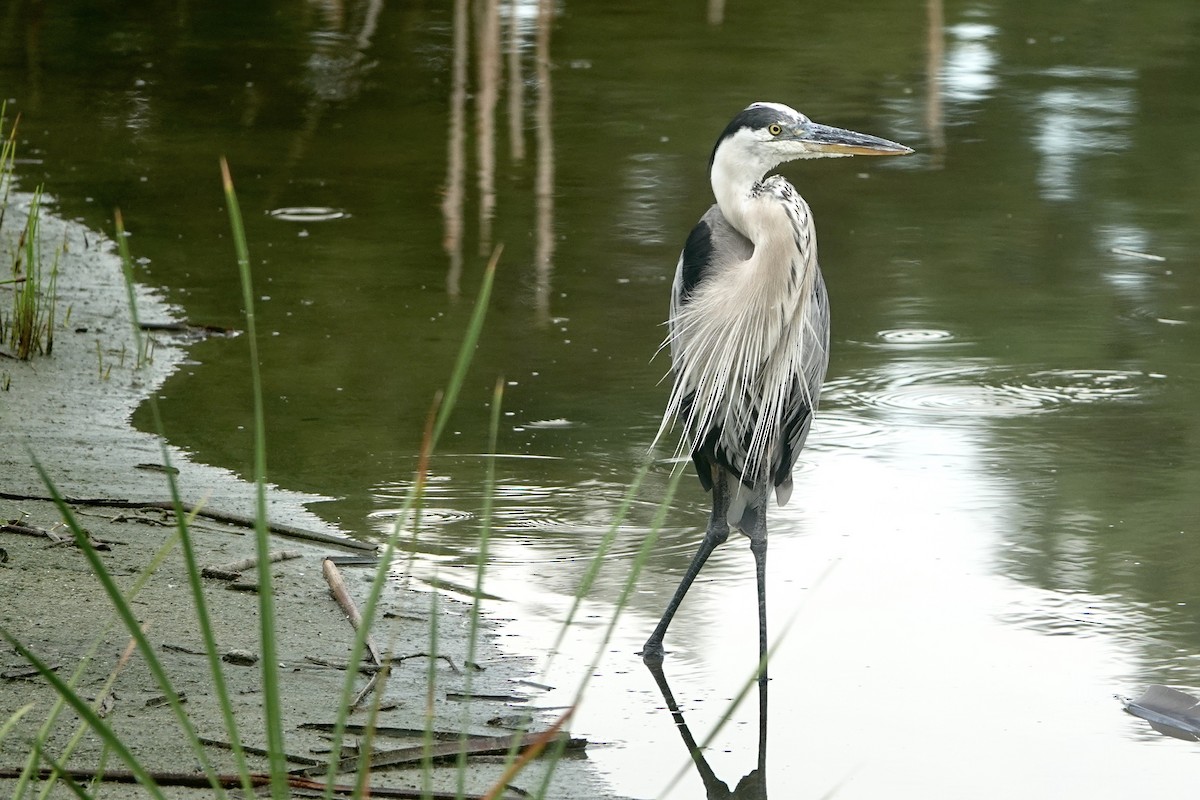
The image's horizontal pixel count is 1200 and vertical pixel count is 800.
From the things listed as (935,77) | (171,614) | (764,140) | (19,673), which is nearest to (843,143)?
(764,140)

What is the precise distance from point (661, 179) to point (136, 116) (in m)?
3.63

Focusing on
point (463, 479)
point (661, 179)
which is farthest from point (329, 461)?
point (661, 179)

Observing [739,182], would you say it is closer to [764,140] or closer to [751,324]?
[764,140]

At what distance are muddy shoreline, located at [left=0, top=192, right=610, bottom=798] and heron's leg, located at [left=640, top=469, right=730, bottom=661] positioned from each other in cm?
34

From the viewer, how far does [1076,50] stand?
42.0 ft

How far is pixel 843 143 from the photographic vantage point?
4.55m

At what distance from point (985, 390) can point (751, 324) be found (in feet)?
7.30

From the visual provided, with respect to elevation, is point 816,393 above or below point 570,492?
above

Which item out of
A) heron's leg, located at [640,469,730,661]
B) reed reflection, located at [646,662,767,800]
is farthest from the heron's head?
reed reflection, located at [646,662,767,800]

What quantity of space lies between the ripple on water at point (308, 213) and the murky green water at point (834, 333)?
33 millimetres

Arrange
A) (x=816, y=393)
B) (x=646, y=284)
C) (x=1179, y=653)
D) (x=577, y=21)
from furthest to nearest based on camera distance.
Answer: (x=577, y=21)
(x=646, y=284)
(x=816, y=393)
(x=1179, y=653)

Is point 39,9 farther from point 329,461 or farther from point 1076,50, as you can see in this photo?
point 329,461

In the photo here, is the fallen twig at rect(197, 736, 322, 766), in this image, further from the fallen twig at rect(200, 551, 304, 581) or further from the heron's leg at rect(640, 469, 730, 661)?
the heron's leg at rect(640, 469, 730, 661)

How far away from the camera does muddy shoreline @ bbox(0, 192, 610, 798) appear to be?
11.8 feet
